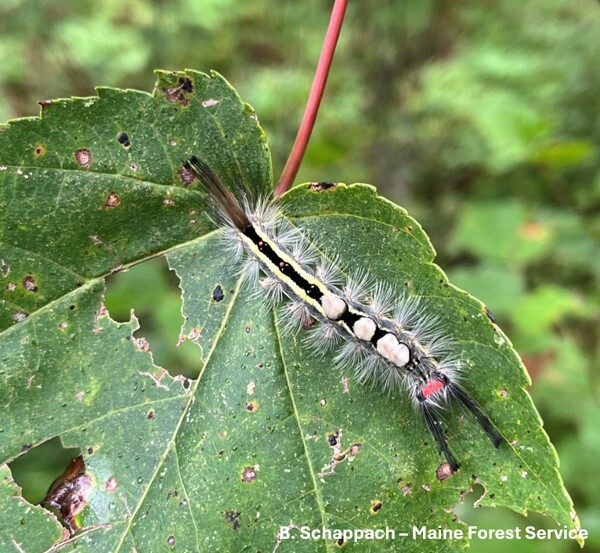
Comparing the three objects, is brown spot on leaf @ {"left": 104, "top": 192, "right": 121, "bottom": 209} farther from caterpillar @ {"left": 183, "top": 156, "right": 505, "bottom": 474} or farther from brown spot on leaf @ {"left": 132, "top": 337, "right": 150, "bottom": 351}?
brown spot on leaf @ {"left": 132, "top": 337, "right": 150, "bottom": 351}

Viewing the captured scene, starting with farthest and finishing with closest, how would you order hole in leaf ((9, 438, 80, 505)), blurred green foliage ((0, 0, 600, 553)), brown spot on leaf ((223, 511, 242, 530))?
blurred green foliage ((0, 0, 600, 553)), hole in leaf ((9, 438, 80, 505)), brown spot on leaf ((223, 511, 242, 530))

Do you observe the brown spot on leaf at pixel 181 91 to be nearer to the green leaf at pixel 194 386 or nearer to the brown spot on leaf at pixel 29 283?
the green leaf at pixel 194 386

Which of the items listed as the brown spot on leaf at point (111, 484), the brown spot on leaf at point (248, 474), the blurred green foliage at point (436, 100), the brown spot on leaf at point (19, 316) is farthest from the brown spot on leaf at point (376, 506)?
the blurred green foliage at point (436, 100)

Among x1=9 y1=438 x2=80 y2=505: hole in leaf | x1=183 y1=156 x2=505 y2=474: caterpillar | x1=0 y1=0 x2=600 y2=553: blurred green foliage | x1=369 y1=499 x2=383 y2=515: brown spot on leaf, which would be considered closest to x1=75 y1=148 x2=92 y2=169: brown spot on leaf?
x1=183 y1=156 x2=505 y2=474: caterpillar

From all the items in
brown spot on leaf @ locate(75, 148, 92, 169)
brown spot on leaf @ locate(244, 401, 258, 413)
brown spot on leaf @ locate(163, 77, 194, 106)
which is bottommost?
brown spot on leaf @ locate(244, 401, 258, 413)

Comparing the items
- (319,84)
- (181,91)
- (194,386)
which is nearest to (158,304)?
(194,386)

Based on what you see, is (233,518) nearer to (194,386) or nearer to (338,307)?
(194,386)
